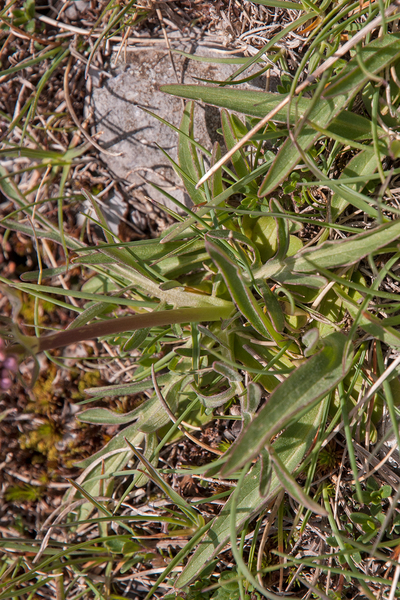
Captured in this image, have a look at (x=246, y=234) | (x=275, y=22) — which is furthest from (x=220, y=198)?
(x=275, y=22)

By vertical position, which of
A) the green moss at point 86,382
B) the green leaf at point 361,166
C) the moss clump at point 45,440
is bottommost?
the moss clump at point 45,440

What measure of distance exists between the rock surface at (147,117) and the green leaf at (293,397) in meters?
1.37

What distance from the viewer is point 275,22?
2.23 m

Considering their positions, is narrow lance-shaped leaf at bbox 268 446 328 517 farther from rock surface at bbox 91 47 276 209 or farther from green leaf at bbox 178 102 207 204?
rock surface at bbox 91 47 276 209

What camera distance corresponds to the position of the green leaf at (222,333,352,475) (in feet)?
4.14

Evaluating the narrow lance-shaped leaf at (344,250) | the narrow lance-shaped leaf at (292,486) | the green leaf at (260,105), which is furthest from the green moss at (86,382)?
the green leaf at (260,105)

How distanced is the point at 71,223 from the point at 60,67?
3.45 ft

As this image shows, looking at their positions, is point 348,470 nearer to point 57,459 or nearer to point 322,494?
point 322,494

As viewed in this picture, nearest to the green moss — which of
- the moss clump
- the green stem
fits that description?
the moss clump

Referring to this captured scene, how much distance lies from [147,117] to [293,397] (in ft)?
6.37

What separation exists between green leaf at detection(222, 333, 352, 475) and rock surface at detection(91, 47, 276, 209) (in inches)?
53.8

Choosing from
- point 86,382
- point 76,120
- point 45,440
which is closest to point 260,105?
point 76,120

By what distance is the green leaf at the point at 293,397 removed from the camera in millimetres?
1262

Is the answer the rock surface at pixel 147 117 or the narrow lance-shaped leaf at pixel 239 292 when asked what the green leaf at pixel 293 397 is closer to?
the narrow lance-shaped leaf at pixel 239 292
